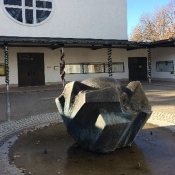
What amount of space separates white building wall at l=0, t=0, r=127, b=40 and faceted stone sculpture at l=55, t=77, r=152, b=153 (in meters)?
16.7

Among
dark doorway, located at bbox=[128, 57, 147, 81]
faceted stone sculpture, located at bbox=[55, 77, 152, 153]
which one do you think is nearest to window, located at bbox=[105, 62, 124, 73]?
dark doorway, located at bbox=[128, 57, 147, 81]

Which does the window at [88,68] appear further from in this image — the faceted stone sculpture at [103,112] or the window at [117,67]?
the faceted stone sculpture at [103,112]

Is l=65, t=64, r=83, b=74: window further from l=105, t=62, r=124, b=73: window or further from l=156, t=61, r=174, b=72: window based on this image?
l=156, t=61, r=174, b=72: window

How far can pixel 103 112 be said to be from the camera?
4797 millimetres

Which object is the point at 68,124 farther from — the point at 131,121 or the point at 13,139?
the point at 13,139

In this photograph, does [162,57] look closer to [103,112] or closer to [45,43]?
[45,43]

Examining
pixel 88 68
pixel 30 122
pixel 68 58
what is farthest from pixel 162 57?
pixel 30 122

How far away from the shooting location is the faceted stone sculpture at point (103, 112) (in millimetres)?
4730

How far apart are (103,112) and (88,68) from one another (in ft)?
61.1

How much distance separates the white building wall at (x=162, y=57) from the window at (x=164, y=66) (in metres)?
0.29

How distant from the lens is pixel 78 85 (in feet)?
17.0

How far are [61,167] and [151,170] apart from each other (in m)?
1.56

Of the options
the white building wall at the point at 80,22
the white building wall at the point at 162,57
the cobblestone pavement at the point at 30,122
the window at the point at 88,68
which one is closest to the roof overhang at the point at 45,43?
the white building wall at the point at 80,22

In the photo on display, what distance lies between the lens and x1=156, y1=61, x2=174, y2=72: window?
23.8 m
